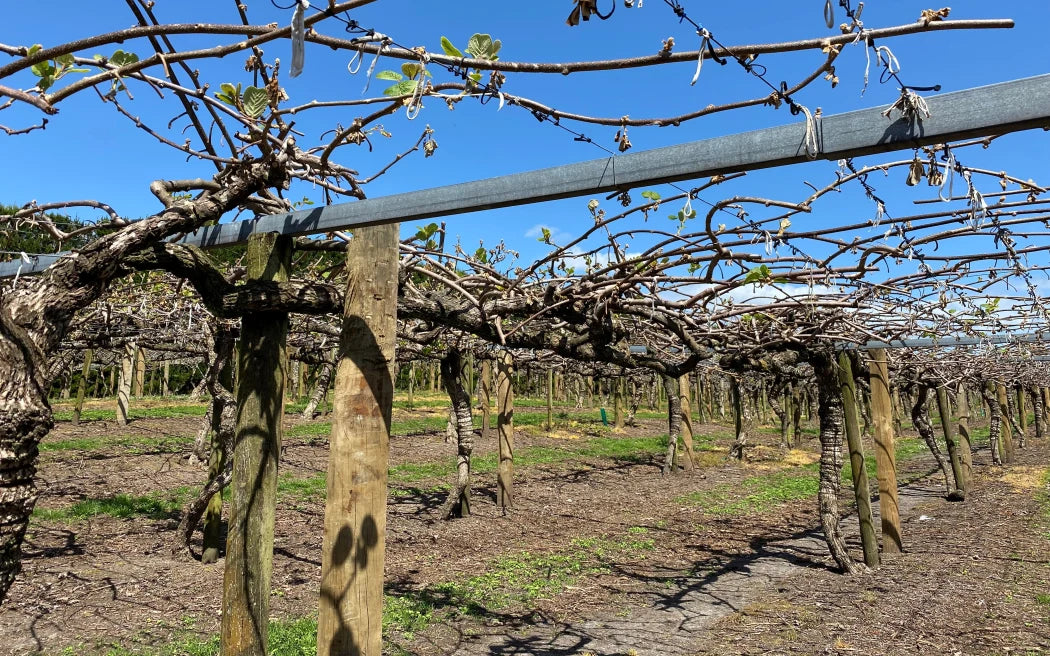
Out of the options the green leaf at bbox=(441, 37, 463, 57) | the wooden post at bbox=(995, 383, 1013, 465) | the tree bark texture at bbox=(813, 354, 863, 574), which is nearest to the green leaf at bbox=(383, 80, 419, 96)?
the green leaf at bbox=(441, 37, 463, 57)

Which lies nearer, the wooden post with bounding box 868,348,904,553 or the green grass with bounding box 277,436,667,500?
the wooden post with bounding box 868,348,904,553

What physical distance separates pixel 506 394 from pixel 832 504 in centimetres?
551

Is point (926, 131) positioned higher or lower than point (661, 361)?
higher

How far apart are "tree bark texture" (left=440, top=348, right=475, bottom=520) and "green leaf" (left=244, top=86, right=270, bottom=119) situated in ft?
25.5

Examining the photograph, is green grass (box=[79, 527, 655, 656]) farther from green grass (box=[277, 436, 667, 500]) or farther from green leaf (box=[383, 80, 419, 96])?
green leaf (box=[383, 80, 419, 96])

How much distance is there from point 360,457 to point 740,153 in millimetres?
1983

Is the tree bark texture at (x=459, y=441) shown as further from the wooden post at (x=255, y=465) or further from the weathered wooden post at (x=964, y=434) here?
the weathered wooden post at (x=964, y=434)

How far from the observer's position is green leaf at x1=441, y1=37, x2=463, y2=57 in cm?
178

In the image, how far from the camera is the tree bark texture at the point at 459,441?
377 inches

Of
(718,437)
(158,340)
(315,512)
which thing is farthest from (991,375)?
(158,340)

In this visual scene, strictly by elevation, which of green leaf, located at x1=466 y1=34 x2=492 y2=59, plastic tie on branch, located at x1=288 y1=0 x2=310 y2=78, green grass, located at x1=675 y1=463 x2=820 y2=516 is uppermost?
green leaf, located at x1=466 y1=34 x2=492 y2=59

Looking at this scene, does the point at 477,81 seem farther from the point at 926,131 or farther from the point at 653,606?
the point at 653,606

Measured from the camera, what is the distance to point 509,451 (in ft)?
34.9

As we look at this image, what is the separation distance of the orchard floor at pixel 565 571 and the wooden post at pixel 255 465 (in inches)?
78.0
